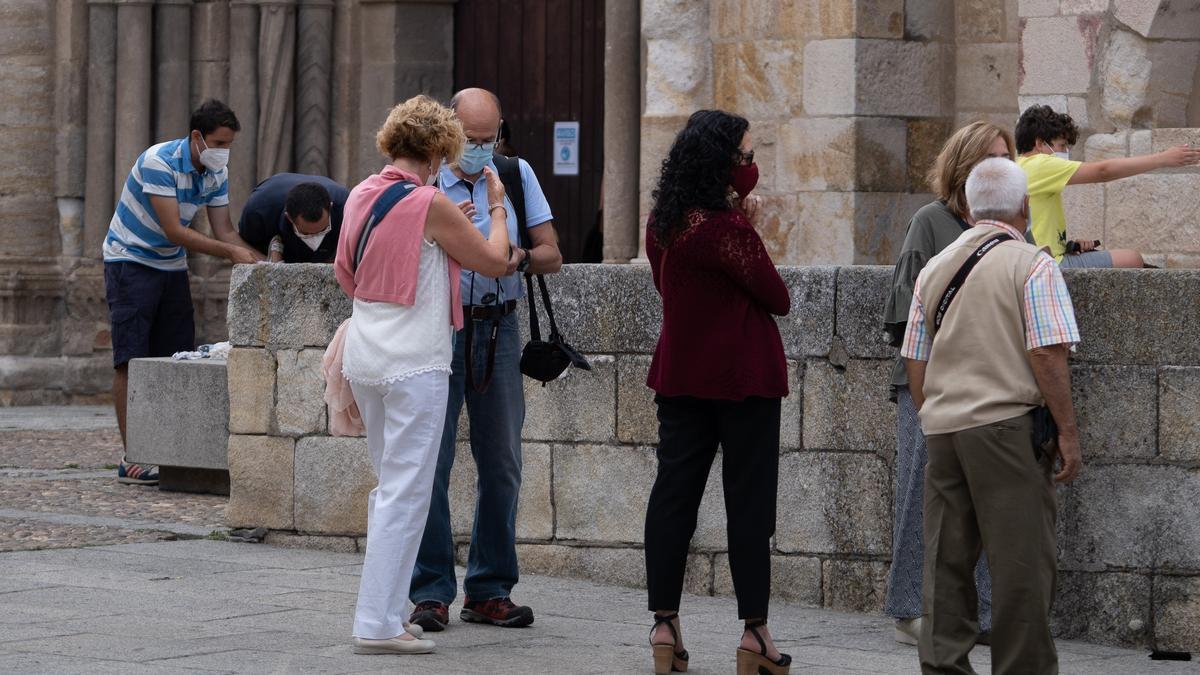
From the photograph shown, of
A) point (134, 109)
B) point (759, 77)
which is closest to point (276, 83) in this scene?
point (134, 109)

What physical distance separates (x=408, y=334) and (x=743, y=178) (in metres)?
1.07

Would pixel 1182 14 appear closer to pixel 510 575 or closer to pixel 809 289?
pixel 809 289

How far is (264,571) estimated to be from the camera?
8.05 metres

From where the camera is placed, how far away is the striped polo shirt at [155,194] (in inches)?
415

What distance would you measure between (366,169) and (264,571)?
739 centimetres

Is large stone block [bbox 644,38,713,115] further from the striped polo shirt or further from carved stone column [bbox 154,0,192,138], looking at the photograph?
carved stone column [bbox 154,0,192,138]

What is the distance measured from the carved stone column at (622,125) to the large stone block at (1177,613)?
6285mm

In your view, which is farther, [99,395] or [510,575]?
[99,395]

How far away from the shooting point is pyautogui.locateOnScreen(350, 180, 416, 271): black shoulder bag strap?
644 cm

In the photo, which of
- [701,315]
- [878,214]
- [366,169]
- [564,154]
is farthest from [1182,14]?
[366,169]

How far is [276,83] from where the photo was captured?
1521 centimetres

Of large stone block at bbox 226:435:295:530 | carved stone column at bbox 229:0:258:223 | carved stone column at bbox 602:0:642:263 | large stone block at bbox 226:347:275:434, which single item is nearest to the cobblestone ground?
large stone block at bbox 226:435:295:530

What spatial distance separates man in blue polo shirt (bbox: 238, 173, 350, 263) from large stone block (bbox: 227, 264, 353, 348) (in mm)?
525

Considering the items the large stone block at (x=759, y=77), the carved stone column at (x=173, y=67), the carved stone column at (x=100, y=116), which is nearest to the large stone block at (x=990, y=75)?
the large stone block at (x=759, y=77)
